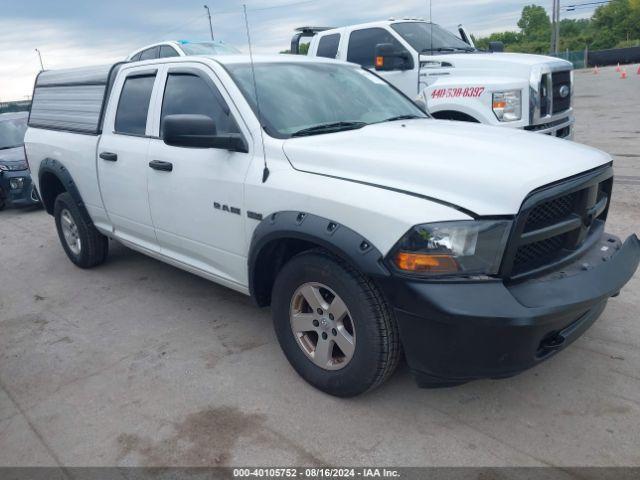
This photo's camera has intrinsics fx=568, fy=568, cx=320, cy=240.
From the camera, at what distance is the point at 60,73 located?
19.1 feet

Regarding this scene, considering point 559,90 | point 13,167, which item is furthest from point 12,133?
point 559,90

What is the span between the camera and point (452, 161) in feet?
9.21

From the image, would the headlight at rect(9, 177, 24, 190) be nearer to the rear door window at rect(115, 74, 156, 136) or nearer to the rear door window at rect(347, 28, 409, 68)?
the rear door window at rect(115, 74, 156, 136)

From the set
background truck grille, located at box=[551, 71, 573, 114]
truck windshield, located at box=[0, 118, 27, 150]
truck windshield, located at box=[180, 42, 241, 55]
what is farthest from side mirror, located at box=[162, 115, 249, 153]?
truck windshield, located at box=[0, 118, 27, 150]

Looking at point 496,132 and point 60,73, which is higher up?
point 60,73

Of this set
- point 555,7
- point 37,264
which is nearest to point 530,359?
point 37,264

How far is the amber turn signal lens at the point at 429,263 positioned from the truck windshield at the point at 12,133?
951 cm

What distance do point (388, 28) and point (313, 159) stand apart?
530 centimetres

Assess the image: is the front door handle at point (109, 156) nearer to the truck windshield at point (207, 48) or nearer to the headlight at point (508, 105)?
the headlight at point (508, 105)

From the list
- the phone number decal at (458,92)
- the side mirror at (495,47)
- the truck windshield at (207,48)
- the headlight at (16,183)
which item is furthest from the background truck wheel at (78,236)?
the side mirror at (495,47)

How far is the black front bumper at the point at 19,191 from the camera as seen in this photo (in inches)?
355

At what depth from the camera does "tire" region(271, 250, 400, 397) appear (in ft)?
9.07

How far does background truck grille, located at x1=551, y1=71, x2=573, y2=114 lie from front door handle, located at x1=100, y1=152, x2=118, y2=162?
5226mm

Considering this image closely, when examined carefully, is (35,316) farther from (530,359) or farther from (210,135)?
(530,359)
